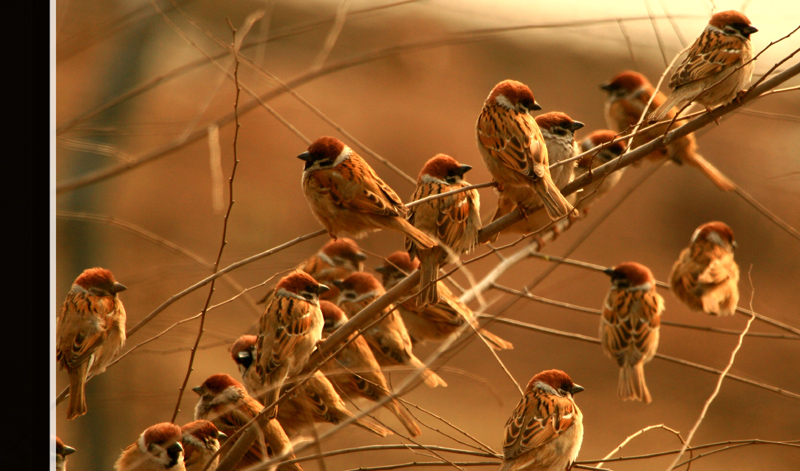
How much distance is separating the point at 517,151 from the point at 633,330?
72.4 inches

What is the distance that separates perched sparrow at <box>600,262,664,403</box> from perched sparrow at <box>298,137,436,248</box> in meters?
1.86

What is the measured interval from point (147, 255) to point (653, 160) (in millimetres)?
9618

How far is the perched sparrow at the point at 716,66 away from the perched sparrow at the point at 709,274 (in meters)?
1.37

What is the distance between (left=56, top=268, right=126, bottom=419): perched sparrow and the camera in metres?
3.04

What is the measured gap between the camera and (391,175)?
15469 mm

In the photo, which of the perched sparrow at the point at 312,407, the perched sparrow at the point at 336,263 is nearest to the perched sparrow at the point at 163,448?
the perched sparrow at the point at 312,407

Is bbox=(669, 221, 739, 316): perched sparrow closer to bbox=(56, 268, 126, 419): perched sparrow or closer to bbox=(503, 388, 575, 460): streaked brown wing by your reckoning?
bbox=(503, 388, 575, 460): streaked brown wing

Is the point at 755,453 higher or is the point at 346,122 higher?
the point at 346,122

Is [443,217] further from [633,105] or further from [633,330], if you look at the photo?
[633,105]

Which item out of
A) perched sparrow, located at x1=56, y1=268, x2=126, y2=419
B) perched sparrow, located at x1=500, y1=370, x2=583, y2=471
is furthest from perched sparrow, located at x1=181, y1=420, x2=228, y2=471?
perched sparrow, located at x1=500, y1=370, x2=583, y2=471

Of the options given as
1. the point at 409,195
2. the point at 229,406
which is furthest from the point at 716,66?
the point at 409,195

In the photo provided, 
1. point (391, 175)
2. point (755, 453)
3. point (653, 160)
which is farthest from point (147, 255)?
point (755, 453)

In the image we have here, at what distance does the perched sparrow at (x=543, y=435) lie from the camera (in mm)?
3191
